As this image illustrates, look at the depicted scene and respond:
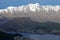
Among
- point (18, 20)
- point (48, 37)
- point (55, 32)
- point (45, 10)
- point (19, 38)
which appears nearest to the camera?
point (19, 38)

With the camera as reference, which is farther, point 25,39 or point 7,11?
point 7,11

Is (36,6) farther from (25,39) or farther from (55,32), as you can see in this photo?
(25,39)

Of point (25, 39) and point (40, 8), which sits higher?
point (40, 8)

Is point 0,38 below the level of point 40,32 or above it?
below

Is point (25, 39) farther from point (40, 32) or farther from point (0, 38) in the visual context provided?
point (40, 32)

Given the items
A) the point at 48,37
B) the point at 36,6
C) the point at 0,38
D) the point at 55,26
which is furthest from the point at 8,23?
the point at 36,6

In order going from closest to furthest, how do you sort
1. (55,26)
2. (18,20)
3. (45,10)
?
(55,26)
(18,20)
(45,10)

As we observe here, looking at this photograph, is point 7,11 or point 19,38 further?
point 7,11

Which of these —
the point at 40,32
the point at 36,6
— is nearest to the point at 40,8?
the point at 36,6

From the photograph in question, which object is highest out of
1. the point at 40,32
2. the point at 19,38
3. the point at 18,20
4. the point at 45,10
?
the point at 45,10
